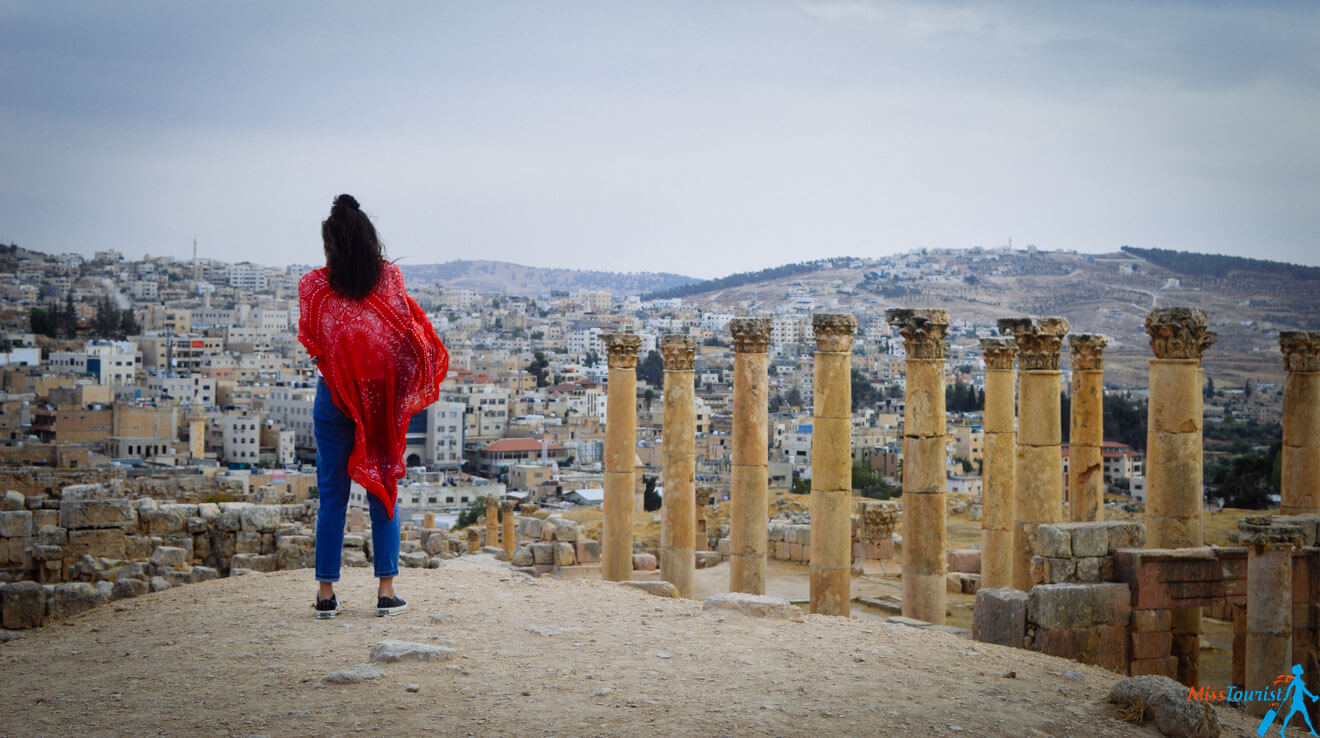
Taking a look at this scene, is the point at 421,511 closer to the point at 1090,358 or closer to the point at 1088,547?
the point at 1090,358

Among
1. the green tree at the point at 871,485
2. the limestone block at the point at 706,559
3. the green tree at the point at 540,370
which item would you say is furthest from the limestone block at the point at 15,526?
the green tree at the point at 540,370

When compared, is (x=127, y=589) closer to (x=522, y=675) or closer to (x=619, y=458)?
(x=522, y=675)

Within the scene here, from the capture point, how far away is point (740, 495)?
59.3 feet

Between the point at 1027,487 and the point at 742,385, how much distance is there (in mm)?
4449

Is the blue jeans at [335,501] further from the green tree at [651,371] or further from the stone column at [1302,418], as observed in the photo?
the green tree at [651,371]

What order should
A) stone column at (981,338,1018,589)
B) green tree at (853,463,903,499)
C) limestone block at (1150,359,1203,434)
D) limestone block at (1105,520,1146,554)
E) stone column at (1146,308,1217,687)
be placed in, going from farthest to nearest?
green tree at (853,463,903,499), stone column at (981,338,1018,589), limestone block at (1150,359,1203,434), stone column at (1146,308,1217,687), limestone block at (1105,520,1146,554)

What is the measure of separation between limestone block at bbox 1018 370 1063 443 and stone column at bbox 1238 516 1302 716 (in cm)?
463

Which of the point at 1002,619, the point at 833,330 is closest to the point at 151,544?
the point at 833,330

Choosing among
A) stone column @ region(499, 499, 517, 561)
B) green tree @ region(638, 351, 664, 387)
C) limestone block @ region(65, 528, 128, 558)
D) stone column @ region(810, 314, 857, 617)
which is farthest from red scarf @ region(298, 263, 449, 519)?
green tree @ region(638, 351, 664, 387)

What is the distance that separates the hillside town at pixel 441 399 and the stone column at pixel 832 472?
2792 mm

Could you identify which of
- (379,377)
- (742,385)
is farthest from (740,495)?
(379,377)

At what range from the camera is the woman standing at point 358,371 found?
877 cm

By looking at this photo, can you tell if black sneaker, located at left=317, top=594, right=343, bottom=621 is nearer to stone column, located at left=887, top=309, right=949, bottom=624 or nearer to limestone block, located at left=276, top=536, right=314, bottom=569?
limestone block, located at left=276, top=536, right=314, bottom=569

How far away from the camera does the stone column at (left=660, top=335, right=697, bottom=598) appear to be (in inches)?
740
